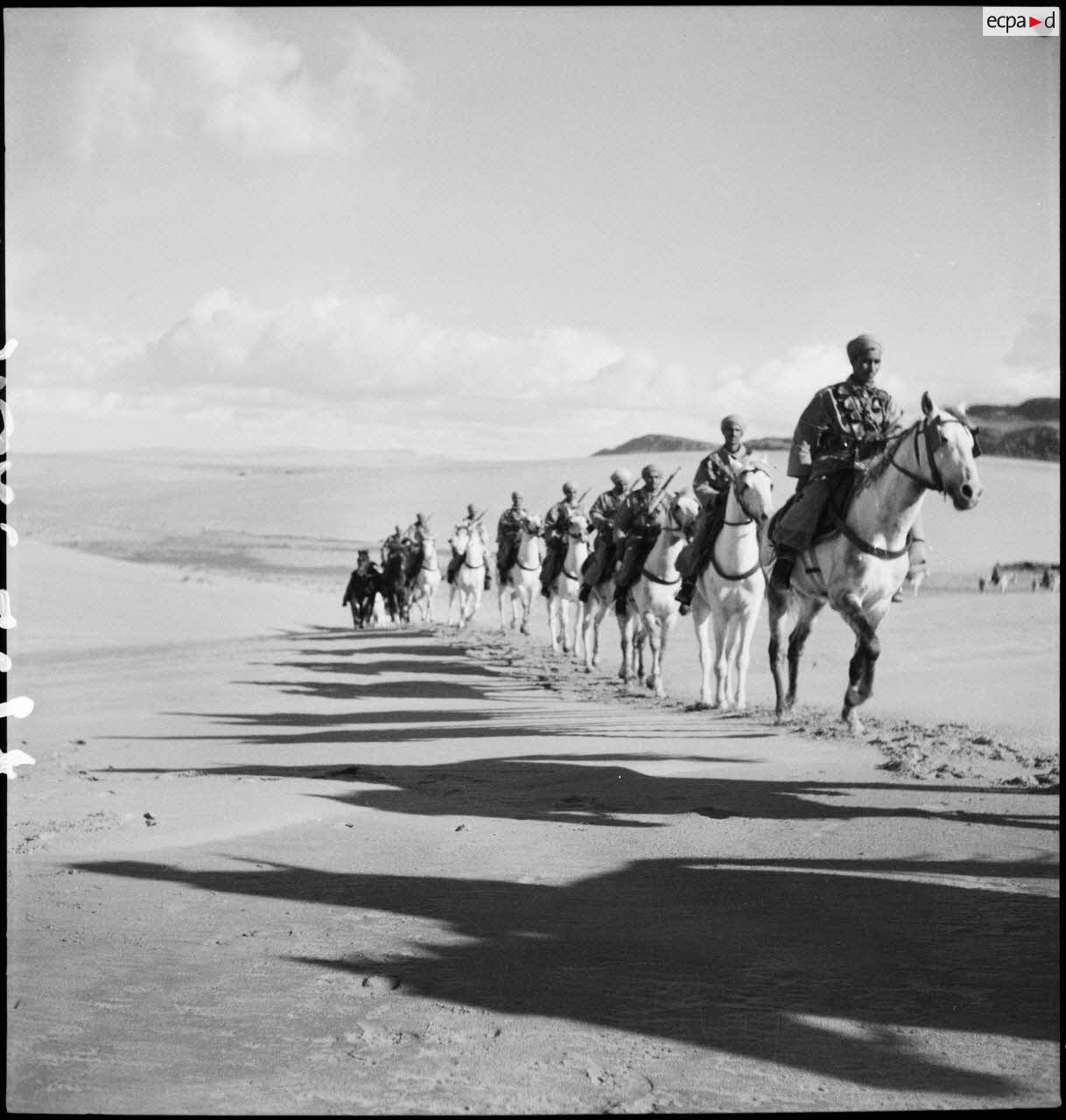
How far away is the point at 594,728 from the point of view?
40.5 ft

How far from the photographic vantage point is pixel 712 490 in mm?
13477

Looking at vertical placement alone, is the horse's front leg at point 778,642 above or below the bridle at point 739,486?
below

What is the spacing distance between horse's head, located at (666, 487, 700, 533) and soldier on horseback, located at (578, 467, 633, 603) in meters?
2.23

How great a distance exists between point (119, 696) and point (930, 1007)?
1346 cm

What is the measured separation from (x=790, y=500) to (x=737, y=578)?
2278 millimetres

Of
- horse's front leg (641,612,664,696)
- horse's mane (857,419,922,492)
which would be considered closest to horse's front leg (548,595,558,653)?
horse's front leg (641,612,664,696)

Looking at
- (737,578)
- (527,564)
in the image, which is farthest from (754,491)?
(527,564)

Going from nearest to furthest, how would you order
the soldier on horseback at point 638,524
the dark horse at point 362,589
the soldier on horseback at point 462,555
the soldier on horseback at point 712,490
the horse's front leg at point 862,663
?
1. the horse's front leg at point 862,663
2. the soldier on horseback at point 712,490
3. the soldier on horseback at point 638,524
4. the soldier on horseback at point 462,555
5. the dark horse at point 362,589

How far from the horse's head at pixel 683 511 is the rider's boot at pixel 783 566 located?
342 cm

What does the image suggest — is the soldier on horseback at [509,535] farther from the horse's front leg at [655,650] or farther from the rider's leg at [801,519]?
the rider's leg at [801,519]

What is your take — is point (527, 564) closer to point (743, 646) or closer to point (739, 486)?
point (743, 646)

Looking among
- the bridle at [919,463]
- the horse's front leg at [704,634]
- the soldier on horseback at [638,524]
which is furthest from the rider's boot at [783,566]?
the soldier on horseback at [638,524]

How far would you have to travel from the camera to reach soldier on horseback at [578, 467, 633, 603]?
59.5ft

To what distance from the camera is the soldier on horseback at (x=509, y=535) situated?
2662 cm
